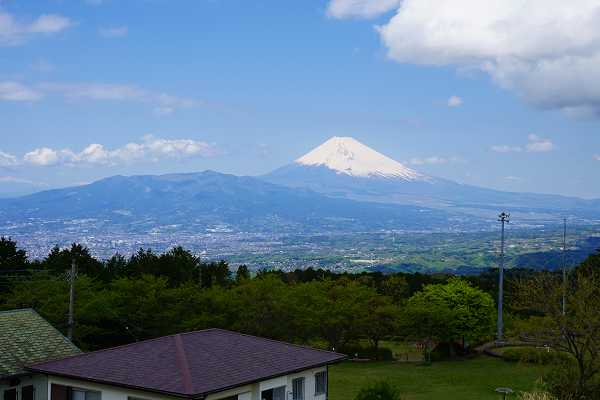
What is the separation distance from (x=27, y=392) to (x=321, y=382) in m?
9.30

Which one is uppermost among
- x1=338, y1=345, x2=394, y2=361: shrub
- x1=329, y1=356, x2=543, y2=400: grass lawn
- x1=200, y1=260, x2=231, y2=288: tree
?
x1=200, y1=260, x2=231, y2=288: tree

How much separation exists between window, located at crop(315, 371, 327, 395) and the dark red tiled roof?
0.60m

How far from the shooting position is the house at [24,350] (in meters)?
20.2

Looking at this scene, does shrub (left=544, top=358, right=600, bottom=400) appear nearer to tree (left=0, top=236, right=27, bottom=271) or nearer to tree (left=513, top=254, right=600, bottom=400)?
tree (left=513, top=254, right=600, bottom=400)

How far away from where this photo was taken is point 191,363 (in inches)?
687

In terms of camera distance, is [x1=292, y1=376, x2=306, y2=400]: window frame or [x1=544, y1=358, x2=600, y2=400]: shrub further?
[x1=292, y1=376, x2=306, y2=400]: window frame

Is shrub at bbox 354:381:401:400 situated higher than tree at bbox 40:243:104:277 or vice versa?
tree at bbox 40:243:104:277

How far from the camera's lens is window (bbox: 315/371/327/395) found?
67.3 ft

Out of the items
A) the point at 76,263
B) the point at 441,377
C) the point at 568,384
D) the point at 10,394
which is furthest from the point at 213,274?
the point at 568,384

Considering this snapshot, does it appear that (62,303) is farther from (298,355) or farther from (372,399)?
(372,399)

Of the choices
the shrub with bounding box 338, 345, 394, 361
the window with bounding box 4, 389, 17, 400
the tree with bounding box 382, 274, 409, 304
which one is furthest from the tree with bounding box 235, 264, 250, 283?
the window with bounding box 4, 389, 17, 400

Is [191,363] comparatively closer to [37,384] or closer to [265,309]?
[37,384]

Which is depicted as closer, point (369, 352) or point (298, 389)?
point (298, 389)

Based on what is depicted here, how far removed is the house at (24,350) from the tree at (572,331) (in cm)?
1518
